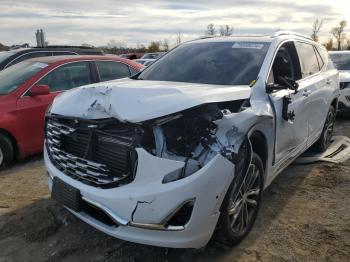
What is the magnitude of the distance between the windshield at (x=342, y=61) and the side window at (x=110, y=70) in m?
5.83

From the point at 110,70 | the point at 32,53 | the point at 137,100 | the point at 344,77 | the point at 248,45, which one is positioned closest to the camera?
the point at 137,100

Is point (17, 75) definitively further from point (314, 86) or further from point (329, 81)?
point (329, 81)

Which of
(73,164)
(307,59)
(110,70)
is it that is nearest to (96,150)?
(73,164)

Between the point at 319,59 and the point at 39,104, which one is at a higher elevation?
the point at 319,59

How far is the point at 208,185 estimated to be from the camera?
9.20 ft

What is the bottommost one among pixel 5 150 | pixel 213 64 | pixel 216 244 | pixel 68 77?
pixel 216 244

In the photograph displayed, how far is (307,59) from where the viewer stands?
17.3 ft

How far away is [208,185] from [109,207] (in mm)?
732

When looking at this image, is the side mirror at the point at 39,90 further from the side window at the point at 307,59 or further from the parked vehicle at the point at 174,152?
the side window at the point at 307,59

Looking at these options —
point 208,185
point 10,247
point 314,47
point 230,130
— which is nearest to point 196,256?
point 208,185

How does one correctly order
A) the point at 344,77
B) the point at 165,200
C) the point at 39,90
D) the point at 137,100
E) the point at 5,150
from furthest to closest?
1. the point at 344,77
2. the point at 39,90
3. the point at 5,150
4. the point at 137,100
5. the point at 165,200

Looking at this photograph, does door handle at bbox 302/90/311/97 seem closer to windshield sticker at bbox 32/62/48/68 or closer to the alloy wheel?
the alloy wheel

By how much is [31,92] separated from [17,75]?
0.65 m

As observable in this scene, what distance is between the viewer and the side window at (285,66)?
4.16m
